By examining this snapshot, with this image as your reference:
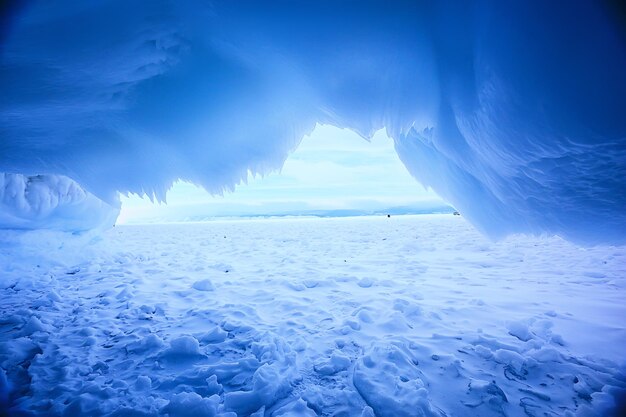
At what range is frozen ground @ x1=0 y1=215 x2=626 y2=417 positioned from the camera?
1751 mm

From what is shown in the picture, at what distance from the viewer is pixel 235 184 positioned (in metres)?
3.96

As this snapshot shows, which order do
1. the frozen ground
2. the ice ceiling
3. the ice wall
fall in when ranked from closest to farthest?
the ice ceiling < the frozen ground < the ice wall

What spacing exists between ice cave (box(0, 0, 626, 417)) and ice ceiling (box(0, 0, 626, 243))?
0.02 m

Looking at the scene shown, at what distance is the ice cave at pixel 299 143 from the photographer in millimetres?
1697

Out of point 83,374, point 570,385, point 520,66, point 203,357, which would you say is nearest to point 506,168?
point 520,66

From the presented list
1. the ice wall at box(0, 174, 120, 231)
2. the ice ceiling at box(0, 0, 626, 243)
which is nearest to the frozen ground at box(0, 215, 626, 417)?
the ice ceiling at box(0, 0, 626, 243)

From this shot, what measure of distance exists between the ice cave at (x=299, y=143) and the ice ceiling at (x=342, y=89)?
15 mm

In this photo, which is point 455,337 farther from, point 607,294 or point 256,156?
point 256,156

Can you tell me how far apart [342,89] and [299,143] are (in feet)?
3.32

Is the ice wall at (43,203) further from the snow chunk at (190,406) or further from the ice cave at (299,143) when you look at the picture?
the snow chunk at (190,406)

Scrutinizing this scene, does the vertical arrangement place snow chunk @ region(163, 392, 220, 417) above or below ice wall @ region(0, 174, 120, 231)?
below

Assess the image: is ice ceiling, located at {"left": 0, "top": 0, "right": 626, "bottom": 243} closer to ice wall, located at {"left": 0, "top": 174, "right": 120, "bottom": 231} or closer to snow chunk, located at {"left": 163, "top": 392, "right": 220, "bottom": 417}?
ice wall, located at {"left": 0, "top": 174, "right": 120, "bottom": 231}

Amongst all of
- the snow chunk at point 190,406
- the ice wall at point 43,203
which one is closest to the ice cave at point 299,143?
the snow chunk at point 190,406

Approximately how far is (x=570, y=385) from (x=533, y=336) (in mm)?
649
